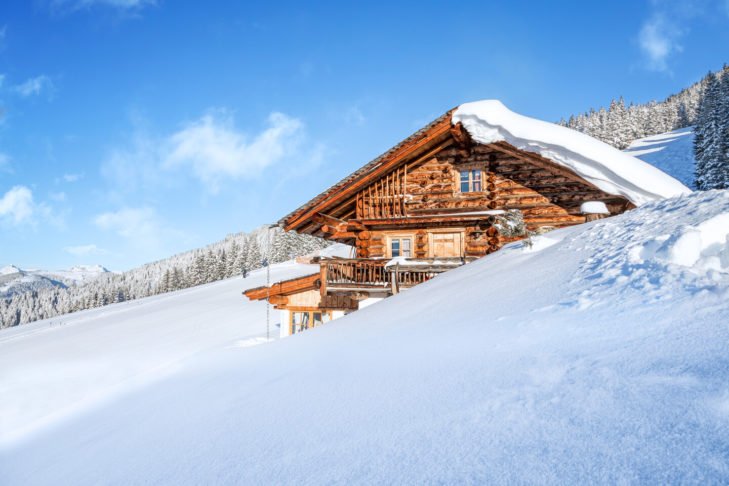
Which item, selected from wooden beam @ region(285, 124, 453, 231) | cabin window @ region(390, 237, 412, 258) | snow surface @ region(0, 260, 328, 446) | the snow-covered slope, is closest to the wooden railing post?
wooden beam @ region(285, 124, 453, 231)

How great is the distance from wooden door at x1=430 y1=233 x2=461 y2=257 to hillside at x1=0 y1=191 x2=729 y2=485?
7388 mm

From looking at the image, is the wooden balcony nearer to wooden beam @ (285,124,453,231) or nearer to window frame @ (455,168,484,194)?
wooden beam @ (285,124,453,231)

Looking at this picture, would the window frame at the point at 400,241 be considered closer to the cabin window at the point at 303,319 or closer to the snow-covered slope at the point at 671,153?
the cabin window at the point at 303,319

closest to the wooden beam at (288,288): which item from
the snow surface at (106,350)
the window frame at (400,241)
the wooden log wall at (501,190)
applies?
the snow surface at (106,350)

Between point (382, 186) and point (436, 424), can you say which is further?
point (382, 186)

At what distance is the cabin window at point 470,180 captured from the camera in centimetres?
1373

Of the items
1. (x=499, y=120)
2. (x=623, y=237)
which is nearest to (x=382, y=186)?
(x=499, y=120)

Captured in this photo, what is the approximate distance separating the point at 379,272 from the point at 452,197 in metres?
3.74

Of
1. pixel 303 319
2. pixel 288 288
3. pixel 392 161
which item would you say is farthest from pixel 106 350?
→ pixel 392 161

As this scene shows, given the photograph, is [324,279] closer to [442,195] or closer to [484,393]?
[442,195]

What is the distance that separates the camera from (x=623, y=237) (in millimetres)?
5035

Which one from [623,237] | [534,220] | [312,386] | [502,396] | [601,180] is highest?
[601,180]

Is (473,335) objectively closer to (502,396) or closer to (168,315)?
(502,396)

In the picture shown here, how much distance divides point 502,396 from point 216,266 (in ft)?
230
